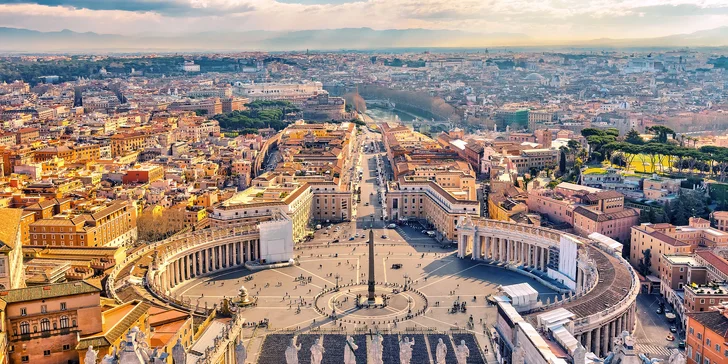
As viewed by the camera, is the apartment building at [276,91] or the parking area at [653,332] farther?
the apartment building at [276,91]

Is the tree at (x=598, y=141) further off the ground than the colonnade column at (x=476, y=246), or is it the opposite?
the tree at (x=598, y=141)

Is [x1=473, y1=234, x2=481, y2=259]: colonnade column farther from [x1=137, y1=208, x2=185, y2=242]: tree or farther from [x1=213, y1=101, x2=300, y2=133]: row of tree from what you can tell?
[x1=213, y1=101, x2=300, y2=133]: row of tree

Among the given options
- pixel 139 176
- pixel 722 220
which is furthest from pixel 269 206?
pixel 722 220

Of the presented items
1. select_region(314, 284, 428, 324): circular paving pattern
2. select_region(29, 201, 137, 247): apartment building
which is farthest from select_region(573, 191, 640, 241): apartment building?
select_region(29, 201, 137, 247): apartment building

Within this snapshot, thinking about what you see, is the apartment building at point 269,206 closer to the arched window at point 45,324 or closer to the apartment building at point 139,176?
the apartment building at point 139,176

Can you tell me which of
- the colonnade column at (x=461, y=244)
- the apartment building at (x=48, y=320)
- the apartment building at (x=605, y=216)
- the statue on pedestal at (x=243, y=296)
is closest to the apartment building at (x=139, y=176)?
the statue on pedestal at (x=243, y=296)

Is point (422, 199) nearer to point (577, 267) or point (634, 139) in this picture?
point (577, 267)
